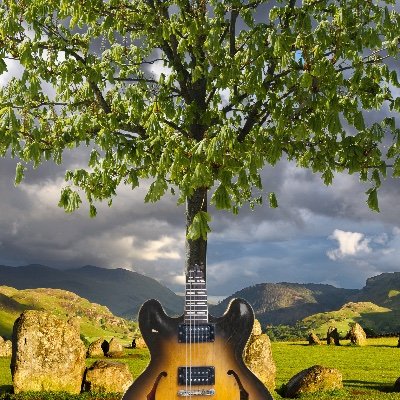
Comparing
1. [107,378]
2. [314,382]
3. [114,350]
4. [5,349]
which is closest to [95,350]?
[114,350]

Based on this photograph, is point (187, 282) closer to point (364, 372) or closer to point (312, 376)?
point (312, 376)

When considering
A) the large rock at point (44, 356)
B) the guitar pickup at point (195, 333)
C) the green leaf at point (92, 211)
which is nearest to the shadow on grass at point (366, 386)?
the large rock at point (44, 356)

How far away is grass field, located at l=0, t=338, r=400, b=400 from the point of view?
2316 centimetres

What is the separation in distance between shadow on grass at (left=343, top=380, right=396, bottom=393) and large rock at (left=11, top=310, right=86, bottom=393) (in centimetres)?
1100

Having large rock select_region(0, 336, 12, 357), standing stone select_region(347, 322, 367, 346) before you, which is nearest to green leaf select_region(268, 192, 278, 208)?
large rock select_region(0, 336, 12, 357)

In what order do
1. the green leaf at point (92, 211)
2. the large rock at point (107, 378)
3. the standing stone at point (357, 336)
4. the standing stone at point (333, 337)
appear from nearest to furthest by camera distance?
the green leaf at point (92, 211), the large rock at point (107, 378), the standing stone at point (357, 336), the standing stone at point (333, 337)

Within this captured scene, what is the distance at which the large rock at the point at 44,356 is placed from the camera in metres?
23.2

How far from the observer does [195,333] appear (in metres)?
11.5

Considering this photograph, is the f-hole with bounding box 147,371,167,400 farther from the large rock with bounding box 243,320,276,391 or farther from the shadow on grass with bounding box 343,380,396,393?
the shadow on grass with bounding box 343,380,396,393

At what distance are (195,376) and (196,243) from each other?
5.28 meters

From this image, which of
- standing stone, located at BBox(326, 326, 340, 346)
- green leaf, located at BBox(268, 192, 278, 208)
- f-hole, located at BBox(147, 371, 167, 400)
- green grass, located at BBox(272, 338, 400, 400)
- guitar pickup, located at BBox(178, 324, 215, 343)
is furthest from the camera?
standing stone, located at BBox(326, 326, 340, 346)

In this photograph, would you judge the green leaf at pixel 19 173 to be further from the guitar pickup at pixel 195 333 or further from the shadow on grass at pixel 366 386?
the shadow on grass at pixel 366 386

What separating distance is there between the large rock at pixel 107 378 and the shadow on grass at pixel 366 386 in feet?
29.3

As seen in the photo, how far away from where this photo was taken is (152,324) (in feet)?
37.7
